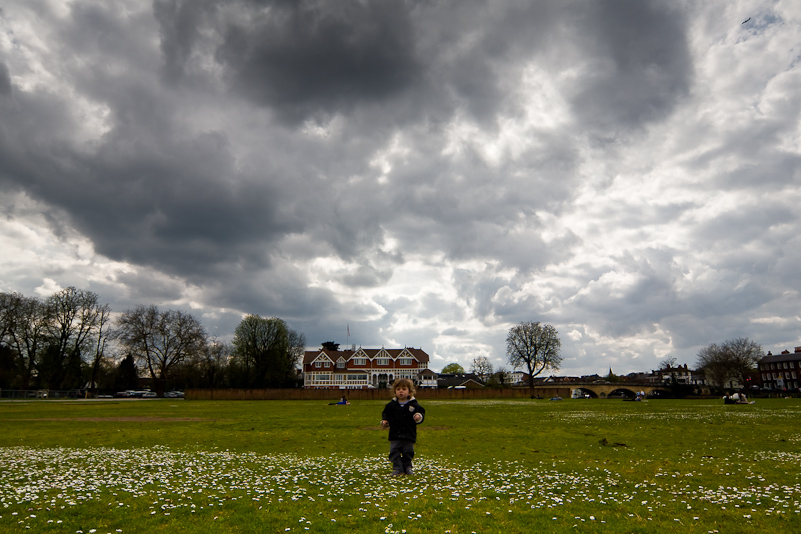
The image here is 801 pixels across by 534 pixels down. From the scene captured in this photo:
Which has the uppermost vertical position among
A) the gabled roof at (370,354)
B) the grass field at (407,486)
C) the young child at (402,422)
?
the gabled roof at (370,354)

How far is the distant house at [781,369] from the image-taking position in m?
175

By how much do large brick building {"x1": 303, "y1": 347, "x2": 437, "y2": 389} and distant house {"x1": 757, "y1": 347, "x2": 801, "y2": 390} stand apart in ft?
451

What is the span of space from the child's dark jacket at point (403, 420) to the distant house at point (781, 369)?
214418 millimetres

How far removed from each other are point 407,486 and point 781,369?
9083 inches

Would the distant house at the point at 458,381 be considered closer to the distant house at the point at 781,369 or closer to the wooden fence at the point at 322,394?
the wooden fence at the point at 322,394

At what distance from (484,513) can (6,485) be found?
11.8 metres

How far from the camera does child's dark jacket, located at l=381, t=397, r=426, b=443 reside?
12750mm

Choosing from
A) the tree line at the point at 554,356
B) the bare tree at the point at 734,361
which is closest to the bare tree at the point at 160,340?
the tree line at the point at 554,356

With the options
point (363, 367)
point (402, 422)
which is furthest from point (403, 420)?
point (363, 367)

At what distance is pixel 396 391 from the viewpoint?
13.1 meters

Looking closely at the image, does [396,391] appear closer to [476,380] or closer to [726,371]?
[726,371]

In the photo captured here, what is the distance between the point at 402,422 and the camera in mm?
12758

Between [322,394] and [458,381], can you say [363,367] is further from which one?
[322,394]

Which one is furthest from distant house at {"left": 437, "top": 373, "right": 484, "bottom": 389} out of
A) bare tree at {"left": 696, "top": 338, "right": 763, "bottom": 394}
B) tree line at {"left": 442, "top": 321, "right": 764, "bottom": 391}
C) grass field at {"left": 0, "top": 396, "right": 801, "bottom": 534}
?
grass field at {"left": 0, "top": 396, "right": 801, "bottom": 534}
